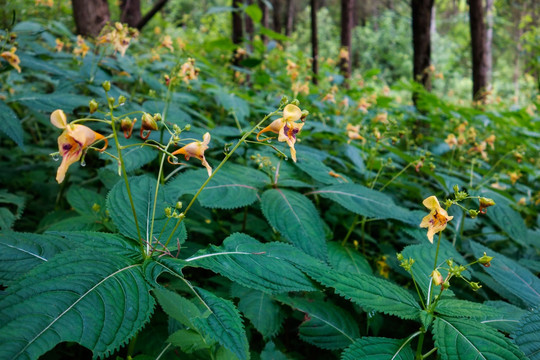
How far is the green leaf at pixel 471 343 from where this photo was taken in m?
1.01

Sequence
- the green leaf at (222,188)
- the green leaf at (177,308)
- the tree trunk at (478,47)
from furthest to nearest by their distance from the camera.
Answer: the tree trunk at (478,47) < the green leaf at (222,188) < the green leaf at (177,308)

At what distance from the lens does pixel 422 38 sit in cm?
497

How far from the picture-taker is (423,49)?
5082 mm

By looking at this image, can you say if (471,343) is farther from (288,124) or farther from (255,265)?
(288,124)

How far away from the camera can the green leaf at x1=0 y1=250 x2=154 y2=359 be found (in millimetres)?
702

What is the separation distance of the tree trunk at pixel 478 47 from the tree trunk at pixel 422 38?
3.83ft

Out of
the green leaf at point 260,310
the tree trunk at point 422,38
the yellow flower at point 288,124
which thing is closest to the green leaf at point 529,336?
the green leaf at point 260,310

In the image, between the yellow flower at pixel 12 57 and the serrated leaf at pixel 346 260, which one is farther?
the yellow flower at pixel 12 57

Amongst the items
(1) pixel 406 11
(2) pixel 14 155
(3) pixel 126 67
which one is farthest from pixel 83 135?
(1) pixel 406 11

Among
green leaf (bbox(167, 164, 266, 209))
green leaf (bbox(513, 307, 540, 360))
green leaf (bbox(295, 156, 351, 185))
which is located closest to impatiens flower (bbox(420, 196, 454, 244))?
green leaf (bbox(513, 307, 540, 360))

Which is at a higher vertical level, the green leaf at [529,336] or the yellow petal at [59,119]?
the yellow petal at [59,119]

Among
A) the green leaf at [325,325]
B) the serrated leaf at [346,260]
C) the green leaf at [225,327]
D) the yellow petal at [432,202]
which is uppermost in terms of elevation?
the yellow petal at [432,202]

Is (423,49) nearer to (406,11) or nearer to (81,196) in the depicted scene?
(81,196)

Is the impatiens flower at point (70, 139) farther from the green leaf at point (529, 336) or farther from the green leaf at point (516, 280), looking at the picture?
the green leaf at point (516, 280)
